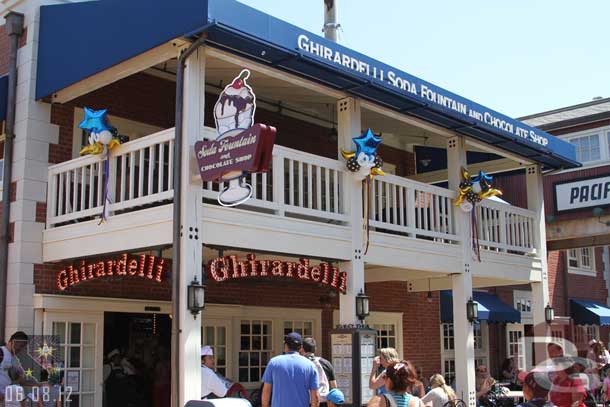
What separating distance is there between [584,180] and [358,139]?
9041 mm

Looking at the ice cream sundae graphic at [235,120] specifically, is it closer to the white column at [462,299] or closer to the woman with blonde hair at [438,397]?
the woman with blonde hair at [438,397]

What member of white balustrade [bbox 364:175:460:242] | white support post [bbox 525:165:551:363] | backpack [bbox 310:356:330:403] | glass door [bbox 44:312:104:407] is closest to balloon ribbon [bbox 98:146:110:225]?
glass door [bbox 44:312:104:407]

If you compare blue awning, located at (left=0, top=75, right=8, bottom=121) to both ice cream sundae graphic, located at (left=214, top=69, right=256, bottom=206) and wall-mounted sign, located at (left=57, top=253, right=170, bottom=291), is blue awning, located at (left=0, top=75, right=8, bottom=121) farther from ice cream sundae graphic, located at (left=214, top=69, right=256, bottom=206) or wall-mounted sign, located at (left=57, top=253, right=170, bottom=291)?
ice cream sundae graphic, located at (left=214, top=69, right=256, bottom=206)

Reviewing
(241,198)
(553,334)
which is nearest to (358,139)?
(241,198)

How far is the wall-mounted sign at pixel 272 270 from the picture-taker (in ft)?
A: 30.3

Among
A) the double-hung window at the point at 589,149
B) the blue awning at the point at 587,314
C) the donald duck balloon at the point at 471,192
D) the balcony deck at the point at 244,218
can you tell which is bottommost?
the blue awning at the point at 587,314

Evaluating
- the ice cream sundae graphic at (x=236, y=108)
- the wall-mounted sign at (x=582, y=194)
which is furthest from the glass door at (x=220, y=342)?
the wall-mounted sign at (x=582, y=194)

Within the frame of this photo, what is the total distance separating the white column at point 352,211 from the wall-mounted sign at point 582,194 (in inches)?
332

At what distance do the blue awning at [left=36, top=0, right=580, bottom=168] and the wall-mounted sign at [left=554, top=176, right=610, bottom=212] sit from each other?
5517mm

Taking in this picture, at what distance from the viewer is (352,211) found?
1109 cm

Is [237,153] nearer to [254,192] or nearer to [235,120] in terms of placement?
[235,120]

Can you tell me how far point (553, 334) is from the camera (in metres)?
16.6

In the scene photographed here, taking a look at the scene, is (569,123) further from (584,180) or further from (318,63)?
(318,63)

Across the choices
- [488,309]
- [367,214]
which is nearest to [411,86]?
[367,214]
